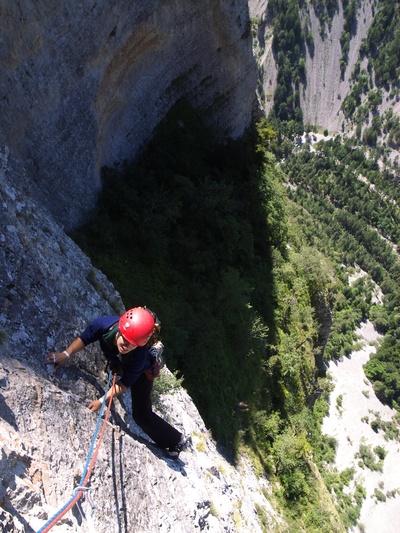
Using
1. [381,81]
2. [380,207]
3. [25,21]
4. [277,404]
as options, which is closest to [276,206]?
[277,404]

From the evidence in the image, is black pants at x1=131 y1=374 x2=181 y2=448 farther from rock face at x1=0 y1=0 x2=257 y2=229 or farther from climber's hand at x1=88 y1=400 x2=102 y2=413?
rock face at x1=0 y1=0 x2=257 y2=229

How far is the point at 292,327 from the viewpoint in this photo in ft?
75.0

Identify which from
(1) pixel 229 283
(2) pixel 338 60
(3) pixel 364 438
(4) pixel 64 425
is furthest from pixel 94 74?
(2) pixel 338 60

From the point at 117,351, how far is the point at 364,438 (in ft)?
197

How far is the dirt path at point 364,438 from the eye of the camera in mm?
48312

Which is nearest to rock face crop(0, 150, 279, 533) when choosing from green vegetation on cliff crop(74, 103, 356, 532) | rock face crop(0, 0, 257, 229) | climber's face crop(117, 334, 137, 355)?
climber's face crop(117, 334, 137, 355)

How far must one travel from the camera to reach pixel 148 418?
7180 mm

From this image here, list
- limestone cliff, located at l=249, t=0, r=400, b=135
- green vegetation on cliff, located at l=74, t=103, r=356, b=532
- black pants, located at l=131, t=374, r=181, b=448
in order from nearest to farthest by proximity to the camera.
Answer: black pants, located at l=131, t=374, r=181, b=448 < green vegetation on cliff, located at l=74, t=103, r=356, b=532 < limestone cliff, located at l=249, t=0, r=400, b=135

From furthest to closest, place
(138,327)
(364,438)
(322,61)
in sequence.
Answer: (322,61) → (364,438) → (138,327)

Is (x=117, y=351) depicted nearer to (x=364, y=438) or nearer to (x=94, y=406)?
(x=94, y=406)

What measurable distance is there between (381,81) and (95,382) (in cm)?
14236

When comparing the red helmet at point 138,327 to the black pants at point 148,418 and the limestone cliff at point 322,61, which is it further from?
the limestone cliff at point 322,61

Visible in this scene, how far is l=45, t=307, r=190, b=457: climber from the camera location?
539 centimetres

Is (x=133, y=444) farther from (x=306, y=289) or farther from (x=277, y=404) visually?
(x=306, y=289)
